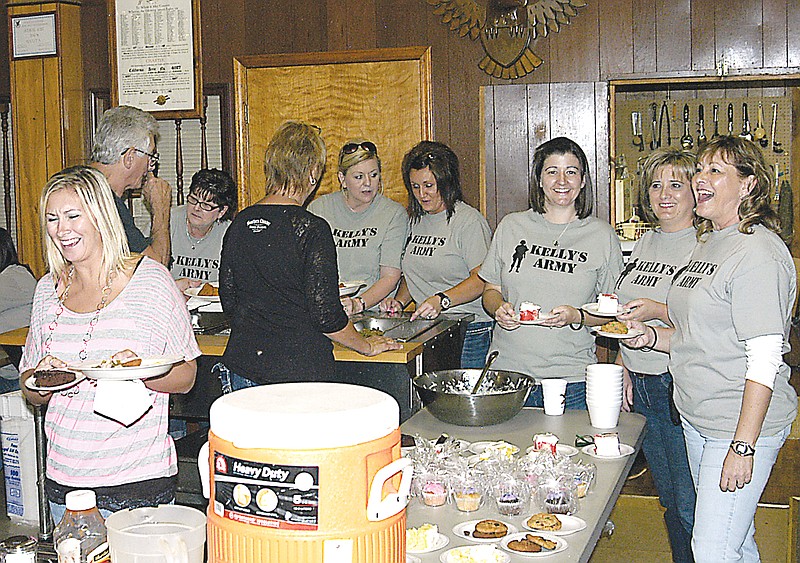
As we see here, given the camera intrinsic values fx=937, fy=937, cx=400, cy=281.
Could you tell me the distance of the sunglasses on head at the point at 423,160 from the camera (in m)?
4.57

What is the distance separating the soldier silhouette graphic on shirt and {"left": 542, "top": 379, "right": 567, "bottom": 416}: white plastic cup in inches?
30.6

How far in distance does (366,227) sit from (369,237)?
57 mm

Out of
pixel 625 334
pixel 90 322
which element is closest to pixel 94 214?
pixel 90 322

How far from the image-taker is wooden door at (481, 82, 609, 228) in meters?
5.23

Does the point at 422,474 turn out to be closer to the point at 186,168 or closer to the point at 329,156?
the point at 329,156

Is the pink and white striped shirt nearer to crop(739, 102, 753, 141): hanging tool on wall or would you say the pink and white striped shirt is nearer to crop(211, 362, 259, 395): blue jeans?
crop(211, 362, 259, 395): blue jeans

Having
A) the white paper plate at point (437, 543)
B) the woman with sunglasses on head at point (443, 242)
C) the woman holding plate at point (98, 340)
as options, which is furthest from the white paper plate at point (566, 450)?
the woman with sunglasses on head at point (443, 242)

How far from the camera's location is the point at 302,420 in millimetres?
1234

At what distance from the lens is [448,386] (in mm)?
3084

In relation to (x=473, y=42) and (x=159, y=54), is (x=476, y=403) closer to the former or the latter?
(x=473, y=42)

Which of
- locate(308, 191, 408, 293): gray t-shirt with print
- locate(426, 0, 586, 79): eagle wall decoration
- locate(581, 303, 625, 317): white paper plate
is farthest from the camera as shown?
locate(426, 0, 586, 79): eagle wall decoration

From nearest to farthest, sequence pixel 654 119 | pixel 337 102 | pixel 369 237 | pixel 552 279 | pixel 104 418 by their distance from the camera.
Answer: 1. pixel 104 418
2. pixel 552 279
3. pixel 369 237
4. pixel 337 102
5. pixel 654 119

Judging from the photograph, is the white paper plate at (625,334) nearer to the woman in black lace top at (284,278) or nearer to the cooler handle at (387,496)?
the woman in black lace top at (284,278)

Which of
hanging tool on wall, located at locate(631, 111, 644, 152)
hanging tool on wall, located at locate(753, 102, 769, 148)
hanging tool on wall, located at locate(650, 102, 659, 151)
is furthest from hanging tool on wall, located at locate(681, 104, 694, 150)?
hanging tool on wall, located at locate(753, 102, 769, 148)
